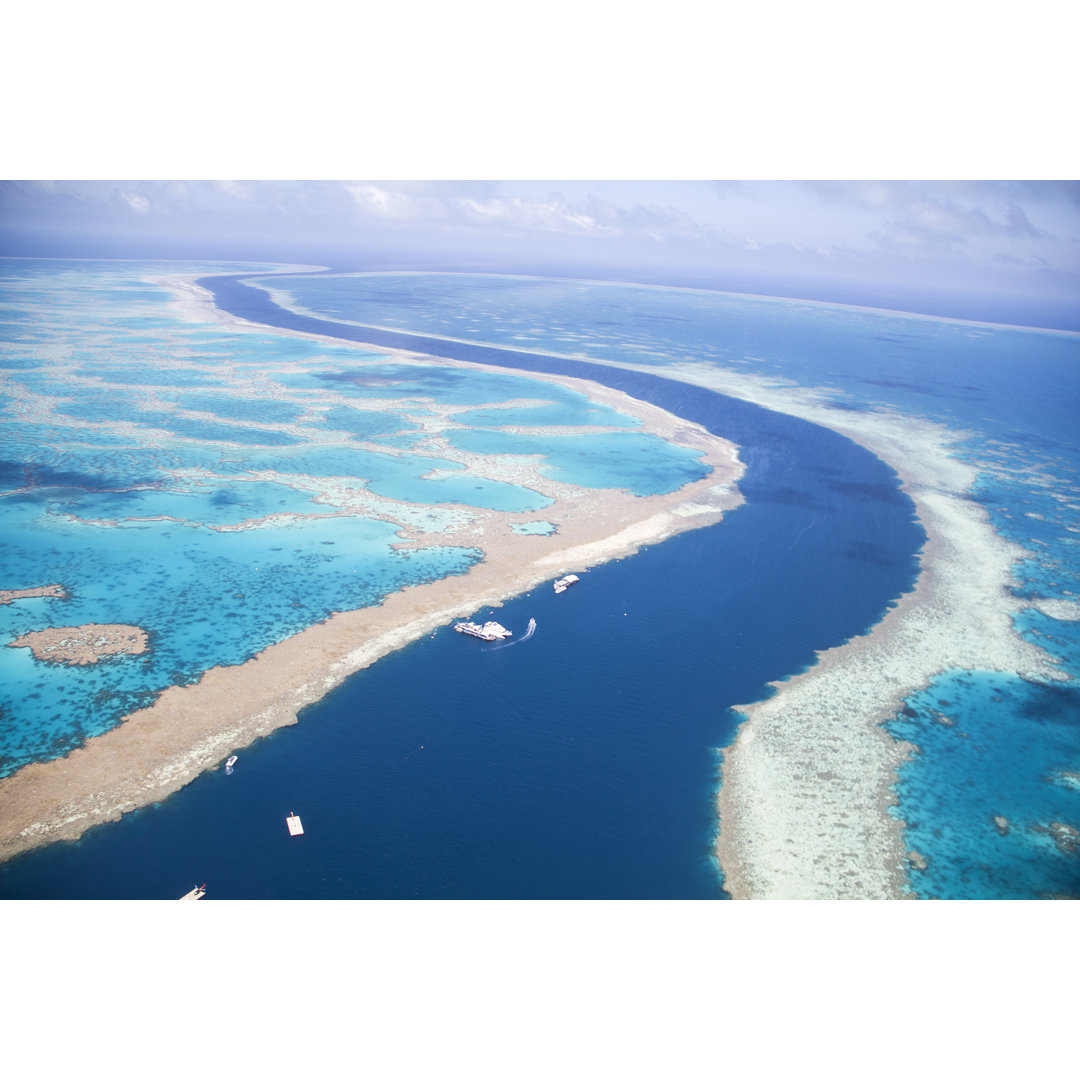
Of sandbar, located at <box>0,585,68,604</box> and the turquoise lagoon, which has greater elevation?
the turquoise lagoon

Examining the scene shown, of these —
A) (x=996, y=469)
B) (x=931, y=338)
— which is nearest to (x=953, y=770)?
(x=996, y=469)

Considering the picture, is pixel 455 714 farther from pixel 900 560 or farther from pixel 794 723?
pixel 900 560

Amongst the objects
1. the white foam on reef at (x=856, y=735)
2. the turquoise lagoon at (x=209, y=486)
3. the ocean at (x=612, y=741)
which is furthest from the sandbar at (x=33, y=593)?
the white foam on reef at (x=856, y=735)

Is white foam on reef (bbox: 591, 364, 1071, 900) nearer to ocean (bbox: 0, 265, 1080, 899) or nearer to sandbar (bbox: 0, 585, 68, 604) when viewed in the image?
ocean (bbox: 0, 265, 1080, 899)

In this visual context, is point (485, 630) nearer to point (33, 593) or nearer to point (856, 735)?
point (856, 735)

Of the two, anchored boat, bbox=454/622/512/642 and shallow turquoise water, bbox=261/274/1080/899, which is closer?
shallow turquoise water, bbox=261/274/1080/899

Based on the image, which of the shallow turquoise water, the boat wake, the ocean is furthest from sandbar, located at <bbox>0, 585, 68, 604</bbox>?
the shallow turquoise water
